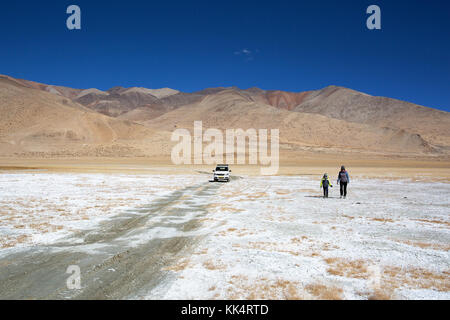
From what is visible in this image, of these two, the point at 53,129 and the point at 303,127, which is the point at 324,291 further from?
the point at 303,127

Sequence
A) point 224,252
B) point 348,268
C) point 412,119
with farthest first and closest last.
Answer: point 412,119 < point 224,252 < point 348,268

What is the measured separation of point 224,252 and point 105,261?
113 inches

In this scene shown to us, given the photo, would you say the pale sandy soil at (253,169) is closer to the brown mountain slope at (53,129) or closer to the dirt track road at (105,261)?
the brown mountain slope at (53,129)

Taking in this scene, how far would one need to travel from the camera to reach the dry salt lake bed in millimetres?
5730

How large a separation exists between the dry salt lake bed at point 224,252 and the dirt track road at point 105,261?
3 cm

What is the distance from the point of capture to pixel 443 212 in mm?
14188

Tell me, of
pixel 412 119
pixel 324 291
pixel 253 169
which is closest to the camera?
pixel 324 291

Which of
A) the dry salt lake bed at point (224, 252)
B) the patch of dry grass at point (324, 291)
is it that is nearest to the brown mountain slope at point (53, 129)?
the dry salt lake bed at point (224, 252)

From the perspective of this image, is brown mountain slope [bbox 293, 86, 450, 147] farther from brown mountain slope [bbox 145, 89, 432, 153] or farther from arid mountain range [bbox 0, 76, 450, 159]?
brown mountain slope [bbox 145, 89, 432, 153]

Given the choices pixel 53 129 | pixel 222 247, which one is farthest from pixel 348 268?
pixel 53 129

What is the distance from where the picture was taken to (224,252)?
797 cm

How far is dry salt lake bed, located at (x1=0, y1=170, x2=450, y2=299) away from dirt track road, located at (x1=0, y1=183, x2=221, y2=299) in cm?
3

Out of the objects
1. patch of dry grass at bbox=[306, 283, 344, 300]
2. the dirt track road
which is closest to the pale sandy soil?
the dirt track road
